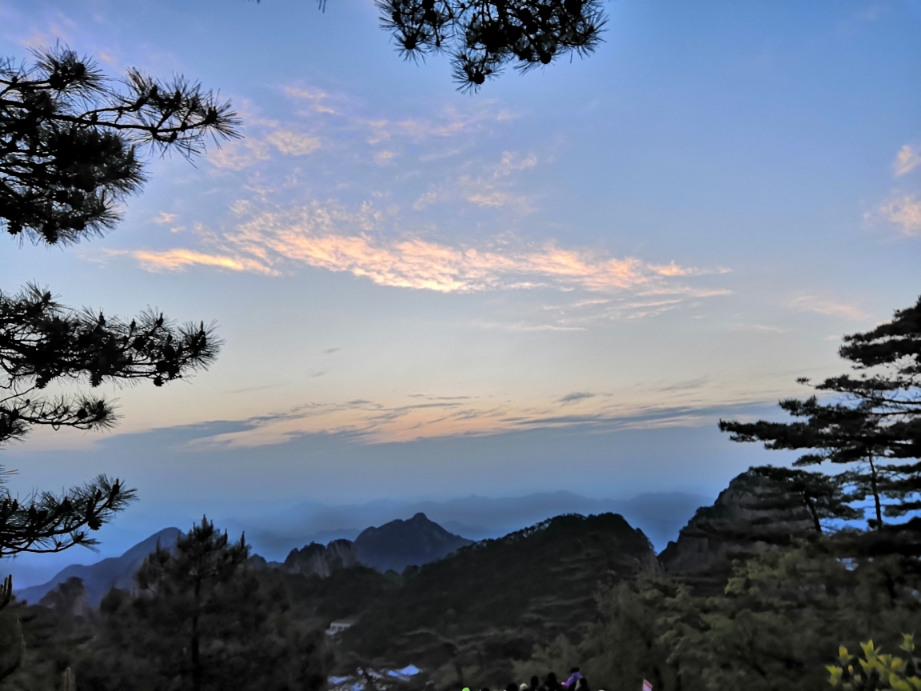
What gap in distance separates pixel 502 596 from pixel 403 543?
3154 centimetres

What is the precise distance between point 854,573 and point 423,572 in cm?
4070

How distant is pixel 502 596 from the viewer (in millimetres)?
39250

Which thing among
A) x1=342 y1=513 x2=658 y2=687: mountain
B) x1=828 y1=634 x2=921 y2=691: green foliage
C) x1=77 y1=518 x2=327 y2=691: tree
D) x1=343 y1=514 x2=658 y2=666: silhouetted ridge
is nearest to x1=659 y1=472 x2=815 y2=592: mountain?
x1=342 y1=513 x2=658 y2=687: mountain

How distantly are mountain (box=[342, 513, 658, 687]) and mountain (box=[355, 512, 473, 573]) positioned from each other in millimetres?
19373

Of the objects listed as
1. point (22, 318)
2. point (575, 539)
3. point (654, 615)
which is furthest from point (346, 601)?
point (22, 318)

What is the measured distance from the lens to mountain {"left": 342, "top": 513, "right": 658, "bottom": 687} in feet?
→ 97.8

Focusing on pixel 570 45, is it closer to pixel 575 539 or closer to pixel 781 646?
pixel 781 646

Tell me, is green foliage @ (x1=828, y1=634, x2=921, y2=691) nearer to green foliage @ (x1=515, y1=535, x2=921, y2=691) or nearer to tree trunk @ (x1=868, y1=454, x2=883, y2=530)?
green foliage @ (x1=515, y1=535, x2=921, y2=691)

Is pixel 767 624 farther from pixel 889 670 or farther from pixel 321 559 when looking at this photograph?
pixel 321 559

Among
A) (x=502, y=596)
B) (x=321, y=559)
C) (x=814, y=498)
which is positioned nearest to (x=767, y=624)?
(x=814, y=498)

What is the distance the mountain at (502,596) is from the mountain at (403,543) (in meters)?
19.4

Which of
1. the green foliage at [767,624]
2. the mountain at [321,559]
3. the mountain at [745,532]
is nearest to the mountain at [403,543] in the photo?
the mountain at [321,559]

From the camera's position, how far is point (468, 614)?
39.3 m

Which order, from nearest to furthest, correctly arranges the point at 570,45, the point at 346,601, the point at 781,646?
1. the point at 570,45
2. the point at 781,646
3. the point at 346,601
